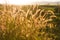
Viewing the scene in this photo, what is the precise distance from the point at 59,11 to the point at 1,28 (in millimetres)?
10775

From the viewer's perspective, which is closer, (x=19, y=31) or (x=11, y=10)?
(x=19, y=31)

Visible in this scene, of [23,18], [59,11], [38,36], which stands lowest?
[59,11]

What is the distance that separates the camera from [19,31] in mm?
5578

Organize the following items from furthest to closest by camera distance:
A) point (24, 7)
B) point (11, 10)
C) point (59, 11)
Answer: point (59, 11)
point (24, 7)
point (11, 10)

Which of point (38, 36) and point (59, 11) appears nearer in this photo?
point (38, 36)

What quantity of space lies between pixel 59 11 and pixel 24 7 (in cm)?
952

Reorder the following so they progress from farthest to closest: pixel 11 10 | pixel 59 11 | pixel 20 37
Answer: pixel 59 11, pixel 11 10, pixel 20 37

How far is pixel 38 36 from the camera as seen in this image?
570cm

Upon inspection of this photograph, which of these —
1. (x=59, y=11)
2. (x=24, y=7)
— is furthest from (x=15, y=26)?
(x=59, y=11)

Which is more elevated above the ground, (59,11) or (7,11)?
(7,11)

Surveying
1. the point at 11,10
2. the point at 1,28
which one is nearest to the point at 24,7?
the point at 11,10

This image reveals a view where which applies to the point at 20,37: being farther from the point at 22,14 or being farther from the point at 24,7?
the point at 24,7

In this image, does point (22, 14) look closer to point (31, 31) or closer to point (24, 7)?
point (31, 31)

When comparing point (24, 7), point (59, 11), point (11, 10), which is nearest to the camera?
point (11, 10)
